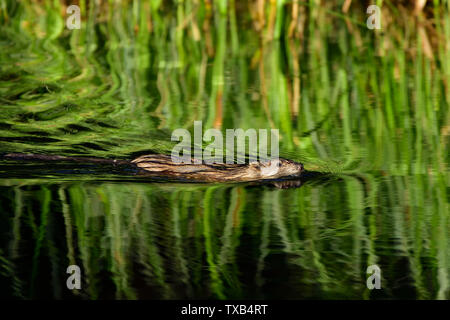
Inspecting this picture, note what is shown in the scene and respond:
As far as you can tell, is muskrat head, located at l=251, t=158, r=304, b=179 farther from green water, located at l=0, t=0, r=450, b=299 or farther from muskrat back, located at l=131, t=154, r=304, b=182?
green water, located at l=0, t=0, r=450, b=299

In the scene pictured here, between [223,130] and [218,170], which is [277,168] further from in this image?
[223,130]

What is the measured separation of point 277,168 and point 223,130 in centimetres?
128

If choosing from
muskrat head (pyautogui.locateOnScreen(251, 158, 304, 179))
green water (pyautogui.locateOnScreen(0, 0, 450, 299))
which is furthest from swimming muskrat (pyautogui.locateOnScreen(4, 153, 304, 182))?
green water (pyautogui.locateOnScreen(0, 0, 450, 299))

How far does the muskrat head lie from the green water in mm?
138

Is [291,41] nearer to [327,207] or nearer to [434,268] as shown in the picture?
[327,207]

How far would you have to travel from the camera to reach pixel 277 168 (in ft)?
18.5

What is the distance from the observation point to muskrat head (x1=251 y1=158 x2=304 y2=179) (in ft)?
18.5

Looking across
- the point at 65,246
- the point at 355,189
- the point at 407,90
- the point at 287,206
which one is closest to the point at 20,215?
the point at 65,246

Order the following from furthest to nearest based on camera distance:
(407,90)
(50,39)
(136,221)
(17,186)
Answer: (50,39)
(407,90)
(17,186)
(136,221)

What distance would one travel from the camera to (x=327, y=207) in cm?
505

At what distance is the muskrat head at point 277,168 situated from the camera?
5637 millimetres

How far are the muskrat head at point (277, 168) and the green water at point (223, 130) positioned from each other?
0.14 metres

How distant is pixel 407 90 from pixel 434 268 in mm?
4101

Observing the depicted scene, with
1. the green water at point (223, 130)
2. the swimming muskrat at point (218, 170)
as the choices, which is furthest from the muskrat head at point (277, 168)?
the green water at point (223, 130)
